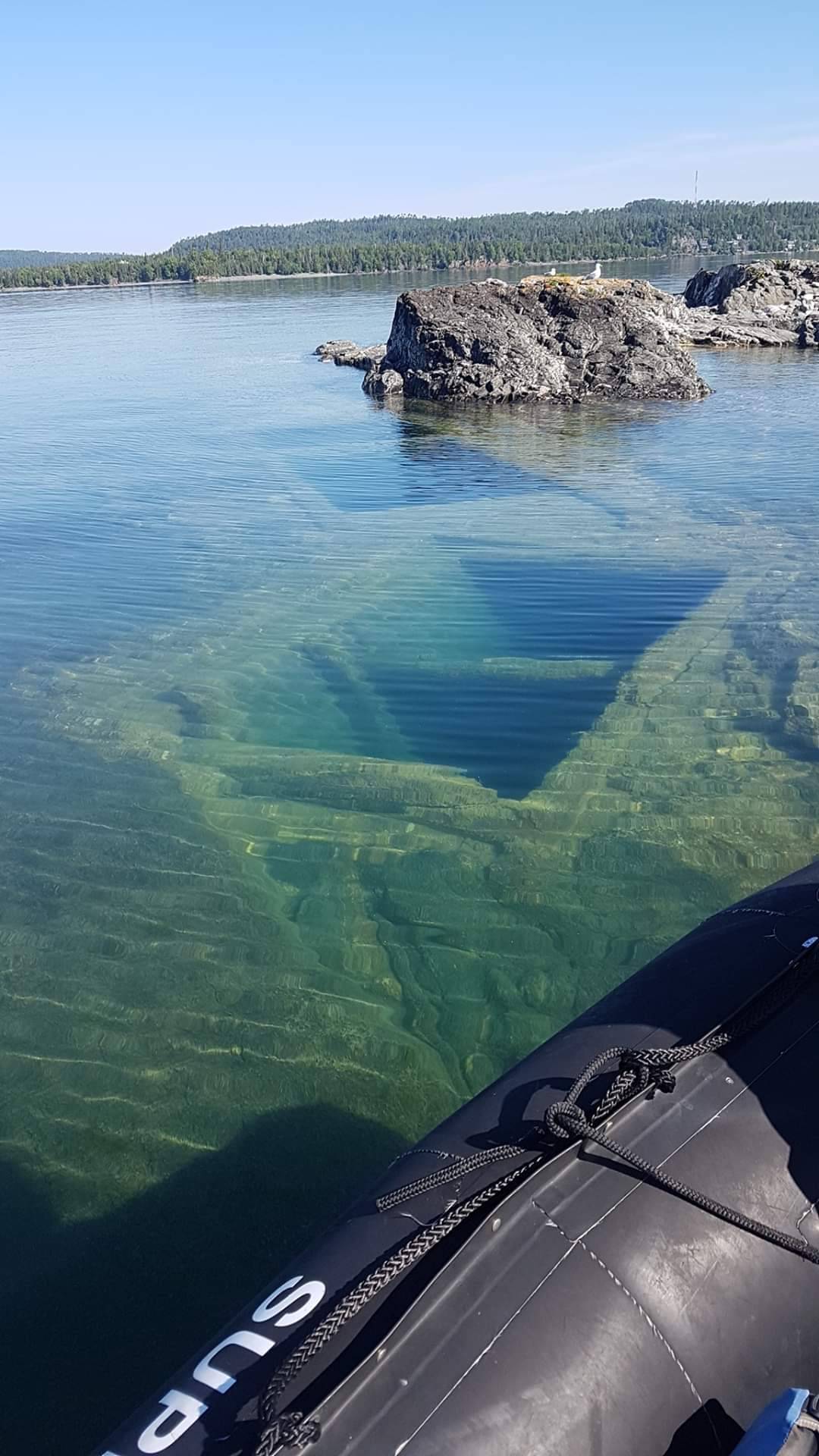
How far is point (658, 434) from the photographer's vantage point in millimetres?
24578

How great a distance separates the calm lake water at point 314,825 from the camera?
5070 millimetres

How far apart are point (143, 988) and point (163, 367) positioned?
1573 inches

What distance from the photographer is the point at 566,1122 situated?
10.3ft

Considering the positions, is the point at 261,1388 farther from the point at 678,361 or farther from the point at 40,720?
the point at 678,361

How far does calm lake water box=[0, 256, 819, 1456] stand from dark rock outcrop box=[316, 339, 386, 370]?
23801mm

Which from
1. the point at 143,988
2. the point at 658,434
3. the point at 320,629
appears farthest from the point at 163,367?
the point at 143,988

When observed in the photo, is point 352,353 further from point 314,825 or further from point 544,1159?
point 544,1159

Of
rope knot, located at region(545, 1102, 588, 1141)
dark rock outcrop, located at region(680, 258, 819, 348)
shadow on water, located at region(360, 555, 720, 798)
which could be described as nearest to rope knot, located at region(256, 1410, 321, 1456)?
rope knot, located at region(545, 1102, 588, 1141)

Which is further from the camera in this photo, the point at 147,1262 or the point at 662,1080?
the point at 147,1262

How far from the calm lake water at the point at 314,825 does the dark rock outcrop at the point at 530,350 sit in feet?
44.1

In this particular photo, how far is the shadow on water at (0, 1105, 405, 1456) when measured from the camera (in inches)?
165

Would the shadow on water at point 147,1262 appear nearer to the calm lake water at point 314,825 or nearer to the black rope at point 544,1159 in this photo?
the calm lake water at point 314,825

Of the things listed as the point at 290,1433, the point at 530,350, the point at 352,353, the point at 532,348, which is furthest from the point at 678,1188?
the point at 352,353

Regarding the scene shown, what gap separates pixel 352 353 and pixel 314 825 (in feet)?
123
